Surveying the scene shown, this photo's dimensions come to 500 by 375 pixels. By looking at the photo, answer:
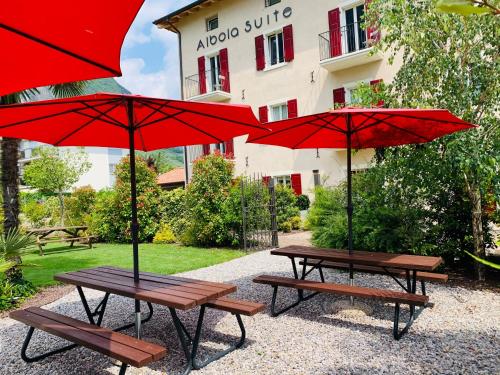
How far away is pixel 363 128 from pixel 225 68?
573 inches

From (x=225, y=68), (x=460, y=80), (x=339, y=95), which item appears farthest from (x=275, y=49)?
(x=460, y=80)

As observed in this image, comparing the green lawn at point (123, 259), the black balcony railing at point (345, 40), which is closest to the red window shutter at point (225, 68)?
the black balcony railing at point (345, 40)

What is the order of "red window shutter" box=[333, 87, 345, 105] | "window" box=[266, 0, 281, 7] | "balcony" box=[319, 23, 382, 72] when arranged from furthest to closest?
"window" box=[266, 0, 281, 7] < "red window shutter" box=[333, 87, 345, 105] < "balcony" box=[319, 23, 382, 72]

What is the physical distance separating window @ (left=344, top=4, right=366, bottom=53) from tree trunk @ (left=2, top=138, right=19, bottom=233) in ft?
38.8

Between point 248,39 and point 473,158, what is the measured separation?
14251 millimetres

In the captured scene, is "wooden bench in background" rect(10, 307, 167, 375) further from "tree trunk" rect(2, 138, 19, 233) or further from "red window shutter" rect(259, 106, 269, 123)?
"red window shutter" rect(259, 106, 269, 123)

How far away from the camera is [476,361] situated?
333 cm

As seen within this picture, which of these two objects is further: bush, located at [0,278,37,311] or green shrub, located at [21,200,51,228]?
green shrub, located at [21,200,51,228]

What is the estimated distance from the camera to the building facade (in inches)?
568

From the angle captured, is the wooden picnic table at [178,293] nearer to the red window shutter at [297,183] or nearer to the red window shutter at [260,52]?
the red window shutter at [297,183]

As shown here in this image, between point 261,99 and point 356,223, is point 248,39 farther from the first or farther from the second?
point 356,223

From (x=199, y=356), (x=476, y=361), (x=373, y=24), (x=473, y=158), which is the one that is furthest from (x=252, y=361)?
(x=373, y=24)

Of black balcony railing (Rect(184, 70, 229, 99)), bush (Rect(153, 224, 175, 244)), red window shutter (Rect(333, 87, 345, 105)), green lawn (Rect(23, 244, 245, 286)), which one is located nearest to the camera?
green lawn (Rect(23, 244, 245, 286))

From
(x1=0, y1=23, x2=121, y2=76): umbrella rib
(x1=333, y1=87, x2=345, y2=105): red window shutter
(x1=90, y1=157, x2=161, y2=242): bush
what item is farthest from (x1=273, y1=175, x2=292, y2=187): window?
(x1=0, y1=23, x2=121, y2=76): umbrella rib
